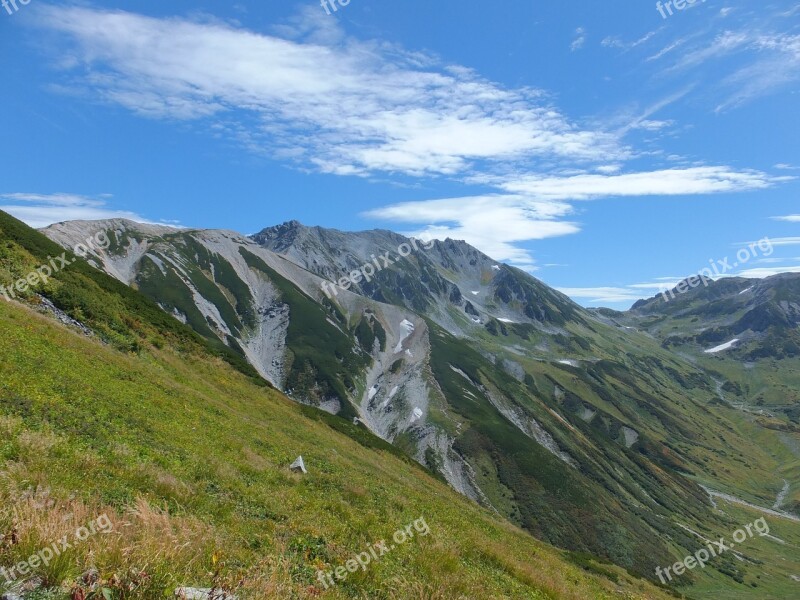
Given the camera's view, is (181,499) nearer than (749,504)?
Yes

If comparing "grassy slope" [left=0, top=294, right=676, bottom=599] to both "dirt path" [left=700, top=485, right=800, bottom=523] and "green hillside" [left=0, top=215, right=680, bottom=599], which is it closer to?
"green hillside" [left=0, top=215, right=680, bottom=599]

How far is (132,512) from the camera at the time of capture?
9055 millimetres

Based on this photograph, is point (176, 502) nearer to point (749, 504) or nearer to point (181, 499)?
point (181, 499)

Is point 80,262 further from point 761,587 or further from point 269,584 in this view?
point 761,587

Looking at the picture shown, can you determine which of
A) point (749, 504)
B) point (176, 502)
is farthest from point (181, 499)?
point (749, 504)

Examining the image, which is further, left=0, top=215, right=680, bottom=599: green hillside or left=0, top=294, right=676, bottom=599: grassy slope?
left=0, top=294, right=676, bottom=599: grassy slope

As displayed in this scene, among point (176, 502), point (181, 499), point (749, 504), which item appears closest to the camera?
point (176, 502)

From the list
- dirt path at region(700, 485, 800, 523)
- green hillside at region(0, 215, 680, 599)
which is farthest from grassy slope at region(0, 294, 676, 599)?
dirt path at region(700, 485, 800, 523)

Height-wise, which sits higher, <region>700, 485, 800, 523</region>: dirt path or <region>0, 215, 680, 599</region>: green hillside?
<region>0, 215, 680, 599</region>: green hillside

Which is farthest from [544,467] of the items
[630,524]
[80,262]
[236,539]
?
[236,539]

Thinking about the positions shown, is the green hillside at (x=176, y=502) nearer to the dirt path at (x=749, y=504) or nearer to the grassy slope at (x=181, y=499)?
the grassy slope at (x=181, y=499)

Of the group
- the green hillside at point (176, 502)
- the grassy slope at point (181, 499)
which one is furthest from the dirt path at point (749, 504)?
the green hillside at point (176, 502)

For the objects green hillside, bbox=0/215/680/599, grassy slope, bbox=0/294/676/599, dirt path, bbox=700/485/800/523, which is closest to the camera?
green hillside, bbox=0/215/680/599

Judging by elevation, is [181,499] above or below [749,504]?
above
